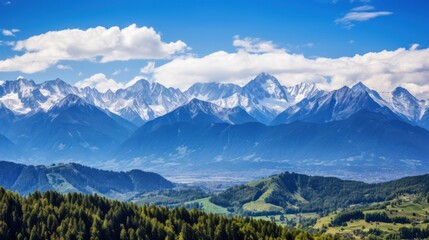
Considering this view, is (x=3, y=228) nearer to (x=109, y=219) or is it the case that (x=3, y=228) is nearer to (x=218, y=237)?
(x=109, y=219)

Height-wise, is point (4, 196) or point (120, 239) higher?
point (4, 196)

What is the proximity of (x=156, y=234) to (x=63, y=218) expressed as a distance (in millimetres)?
29745

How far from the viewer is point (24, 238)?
170375 millimetres

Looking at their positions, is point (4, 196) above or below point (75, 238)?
above

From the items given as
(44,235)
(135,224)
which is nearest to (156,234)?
(135,224)

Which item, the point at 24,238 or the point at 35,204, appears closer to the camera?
the point at 24,238

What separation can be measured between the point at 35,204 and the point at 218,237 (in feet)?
198

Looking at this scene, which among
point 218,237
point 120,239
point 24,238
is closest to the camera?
point 24,238

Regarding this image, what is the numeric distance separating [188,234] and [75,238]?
3725 cm

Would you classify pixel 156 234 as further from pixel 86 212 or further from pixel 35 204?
pixel 35 204

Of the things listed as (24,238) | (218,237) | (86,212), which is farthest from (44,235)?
(218,237)

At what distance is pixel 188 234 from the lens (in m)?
195

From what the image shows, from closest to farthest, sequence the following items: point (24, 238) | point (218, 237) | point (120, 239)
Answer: point (24, 238) < point (120, 239) < point (218, 237)

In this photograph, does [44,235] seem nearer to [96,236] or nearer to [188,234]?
[96,236]
